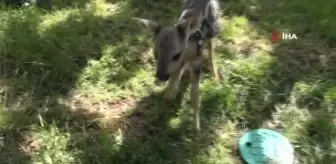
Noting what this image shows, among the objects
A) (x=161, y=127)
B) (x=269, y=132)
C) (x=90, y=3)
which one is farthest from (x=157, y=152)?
(x=90, y=3)

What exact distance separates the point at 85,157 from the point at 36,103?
0.91 metres

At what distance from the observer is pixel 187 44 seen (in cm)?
392

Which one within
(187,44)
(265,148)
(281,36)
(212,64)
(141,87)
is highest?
(187,44)

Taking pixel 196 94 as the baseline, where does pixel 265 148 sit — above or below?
below

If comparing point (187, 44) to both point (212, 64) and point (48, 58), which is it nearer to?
point (212, 64)

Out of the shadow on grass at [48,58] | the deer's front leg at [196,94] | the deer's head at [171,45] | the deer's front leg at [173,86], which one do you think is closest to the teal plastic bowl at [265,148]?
the deer's front leg at [196,94]

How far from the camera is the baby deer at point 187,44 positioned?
3.70m

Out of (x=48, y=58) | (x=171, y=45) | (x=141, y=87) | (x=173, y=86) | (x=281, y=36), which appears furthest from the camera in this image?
(x=281, y=36)

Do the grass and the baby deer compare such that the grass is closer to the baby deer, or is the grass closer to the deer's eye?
the baby deer

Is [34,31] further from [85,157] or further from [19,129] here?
[85,157]

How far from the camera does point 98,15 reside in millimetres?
5762

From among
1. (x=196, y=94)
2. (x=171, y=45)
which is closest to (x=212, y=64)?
(x=196, y=94)

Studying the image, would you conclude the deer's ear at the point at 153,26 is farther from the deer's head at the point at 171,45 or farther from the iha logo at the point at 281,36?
the iha logo at the point at 281,36

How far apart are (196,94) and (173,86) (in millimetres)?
358
